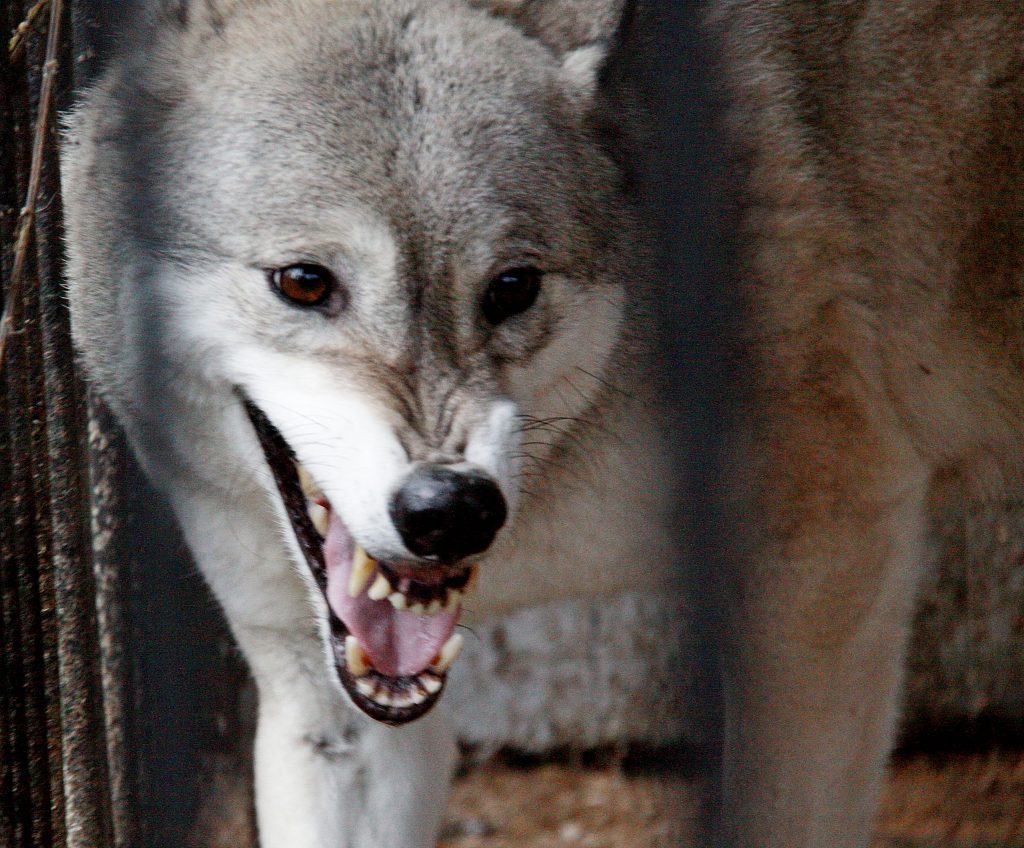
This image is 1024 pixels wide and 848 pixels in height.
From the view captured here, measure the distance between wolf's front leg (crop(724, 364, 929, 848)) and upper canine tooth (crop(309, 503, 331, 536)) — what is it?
745 millimetres

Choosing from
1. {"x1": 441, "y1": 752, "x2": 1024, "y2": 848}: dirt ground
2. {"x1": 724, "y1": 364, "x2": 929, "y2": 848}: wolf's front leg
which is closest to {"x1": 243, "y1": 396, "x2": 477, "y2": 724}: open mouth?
{"x1": 724, "y1": 364, "x2": 929, "y2": 848}: wolf's front leg

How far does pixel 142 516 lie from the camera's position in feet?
9.30

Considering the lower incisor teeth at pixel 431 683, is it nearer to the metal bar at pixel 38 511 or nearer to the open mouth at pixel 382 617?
the open mouth at pixel 382 617

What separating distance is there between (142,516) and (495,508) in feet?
3.88

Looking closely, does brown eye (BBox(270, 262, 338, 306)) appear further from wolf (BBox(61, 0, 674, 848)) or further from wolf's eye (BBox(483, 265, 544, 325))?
wolf's eye (BBox(483, 265, 544, 325))

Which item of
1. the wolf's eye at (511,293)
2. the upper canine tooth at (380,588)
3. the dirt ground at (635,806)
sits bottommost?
the dirt ground at (635,806)

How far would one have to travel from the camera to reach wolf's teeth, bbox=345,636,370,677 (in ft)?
6.89

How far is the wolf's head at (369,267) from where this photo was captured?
202 cm

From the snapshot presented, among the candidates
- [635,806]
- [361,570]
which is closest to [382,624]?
[361,570]

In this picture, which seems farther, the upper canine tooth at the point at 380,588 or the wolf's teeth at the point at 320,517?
the wolf's teeth at the point at 320,517

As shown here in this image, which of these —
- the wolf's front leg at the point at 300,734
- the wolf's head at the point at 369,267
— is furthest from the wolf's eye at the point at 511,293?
the wolf's front leg at the point at 300,734

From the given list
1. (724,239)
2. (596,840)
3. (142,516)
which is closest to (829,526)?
(724,239)

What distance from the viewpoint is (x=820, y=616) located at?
2.52 m

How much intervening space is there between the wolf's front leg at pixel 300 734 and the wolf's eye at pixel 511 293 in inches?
27.2
